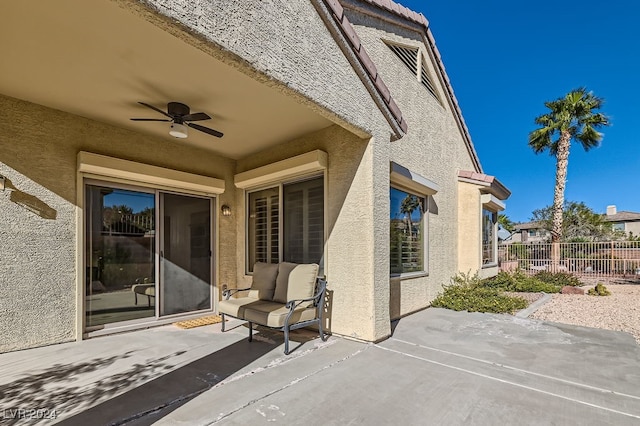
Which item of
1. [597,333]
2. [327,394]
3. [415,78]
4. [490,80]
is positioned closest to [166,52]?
[327,394]

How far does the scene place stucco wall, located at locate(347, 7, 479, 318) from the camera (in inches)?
265

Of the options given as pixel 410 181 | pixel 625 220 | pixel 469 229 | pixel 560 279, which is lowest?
pixel 560 279

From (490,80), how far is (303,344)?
19464mm

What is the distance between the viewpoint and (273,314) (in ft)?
14.8

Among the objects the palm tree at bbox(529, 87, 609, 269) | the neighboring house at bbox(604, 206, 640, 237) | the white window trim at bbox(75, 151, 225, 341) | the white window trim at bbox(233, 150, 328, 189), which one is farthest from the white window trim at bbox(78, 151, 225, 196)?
the neighboring house at bbox(604, 206, 640, 237)

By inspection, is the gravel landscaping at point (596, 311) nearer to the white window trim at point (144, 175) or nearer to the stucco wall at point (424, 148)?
the stucco wall at point (424, 148)

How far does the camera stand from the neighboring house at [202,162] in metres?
3.18

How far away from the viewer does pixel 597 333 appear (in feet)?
17.8

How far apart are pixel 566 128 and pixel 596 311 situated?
42.7 ft

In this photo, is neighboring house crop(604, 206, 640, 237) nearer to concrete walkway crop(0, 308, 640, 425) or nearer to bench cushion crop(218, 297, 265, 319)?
concrete walkway crop(0, 308, 640, 425)

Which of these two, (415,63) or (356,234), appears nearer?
(356,234)

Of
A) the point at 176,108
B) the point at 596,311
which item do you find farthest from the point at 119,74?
the point at 596,311

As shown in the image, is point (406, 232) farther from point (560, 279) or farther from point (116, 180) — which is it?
point (560, 279)

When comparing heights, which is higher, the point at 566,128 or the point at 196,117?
the point at 566,128
